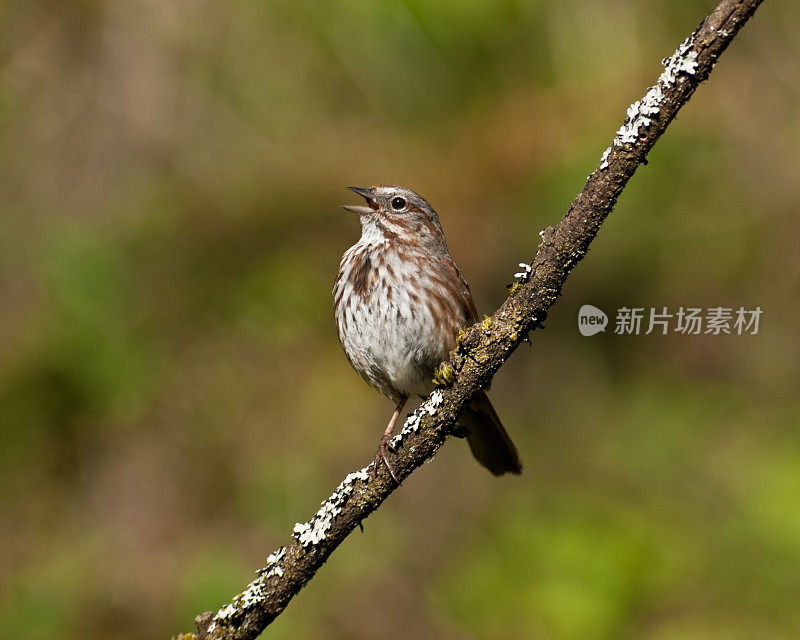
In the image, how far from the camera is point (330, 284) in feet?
22.9

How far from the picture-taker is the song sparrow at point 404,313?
4402mm

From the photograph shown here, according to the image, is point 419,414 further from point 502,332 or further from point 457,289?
point 457,289

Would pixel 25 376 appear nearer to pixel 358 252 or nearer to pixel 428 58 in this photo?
pixel 358 252

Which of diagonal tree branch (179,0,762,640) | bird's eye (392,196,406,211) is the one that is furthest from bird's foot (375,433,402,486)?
bird's eye (392,196,406,211)

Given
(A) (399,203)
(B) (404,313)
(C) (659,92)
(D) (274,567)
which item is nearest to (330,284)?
(A) (399,203)

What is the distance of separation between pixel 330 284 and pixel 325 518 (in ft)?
12.8

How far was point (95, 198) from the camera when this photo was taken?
708 centimetres

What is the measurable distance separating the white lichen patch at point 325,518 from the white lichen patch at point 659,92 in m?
1.45

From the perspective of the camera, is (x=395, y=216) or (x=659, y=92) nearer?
(x=659, y=92)

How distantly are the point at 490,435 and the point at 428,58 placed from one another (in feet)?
11.6

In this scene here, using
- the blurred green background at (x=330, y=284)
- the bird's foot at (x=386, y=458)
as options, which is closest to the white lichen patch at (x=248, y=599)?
the bird's foot at (x=386, y=458)

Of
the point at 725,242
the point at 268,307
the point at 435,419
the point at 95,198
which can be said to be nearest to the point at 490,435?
the point at 435,419

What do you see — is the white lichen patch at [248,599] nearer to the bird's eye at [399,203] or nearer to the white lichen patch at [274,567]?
the white lichen patch at [274,567]

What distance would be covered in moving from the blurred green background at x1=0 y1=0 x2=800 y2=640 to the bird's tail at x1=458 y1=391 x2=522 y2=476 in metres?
1.53
